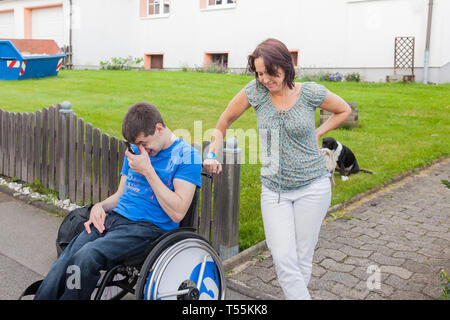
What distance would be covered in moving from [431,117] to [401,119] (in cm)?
73

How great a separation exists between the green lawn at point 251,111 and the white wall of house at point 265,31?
6.64ft

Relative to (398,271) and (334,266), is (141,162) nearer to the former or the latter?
(334,266)

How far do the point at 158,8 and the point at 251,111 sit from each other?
1448 centimetres

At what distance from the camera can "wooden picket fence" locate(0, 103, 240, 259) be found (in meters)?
3.95

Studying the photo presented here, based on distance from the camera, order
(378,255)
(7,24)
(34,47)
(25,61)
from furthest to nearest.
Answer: (7,24) → (34,47) → (25,61) → (378,255)

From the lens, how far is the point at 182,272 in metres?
2.69

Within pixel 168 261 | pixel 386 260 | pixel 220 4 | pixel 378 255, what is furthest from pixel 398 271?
pixel 220 4

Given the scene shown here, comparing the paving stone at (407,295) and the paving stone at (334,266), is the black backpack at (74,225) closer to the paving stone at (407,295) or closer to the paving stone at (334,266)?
the paving stone at (334,266)

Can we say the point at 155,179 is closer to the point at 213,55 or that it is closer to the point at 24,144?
the point at 24,144

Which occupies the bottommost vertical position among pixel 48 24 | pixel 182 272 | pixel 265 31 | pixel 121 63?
pixel 182 272

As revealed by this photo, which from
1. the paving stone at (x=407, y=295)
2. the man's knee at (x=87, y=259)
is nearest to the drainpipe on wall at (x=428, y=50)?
the paving stone at (x=407, y=295)

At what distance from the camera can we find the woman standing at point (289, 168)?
8.76ft

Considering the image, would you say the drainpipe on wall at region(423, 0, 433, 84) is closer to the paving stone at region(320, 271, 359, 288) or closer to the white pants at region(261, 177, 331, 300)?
the paving stone at region(320, 271, 359, 288)

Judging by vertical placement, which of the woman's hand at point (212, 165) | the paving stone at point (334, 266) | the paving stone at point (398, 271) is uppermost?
the woman's hand at point (212, 165)
